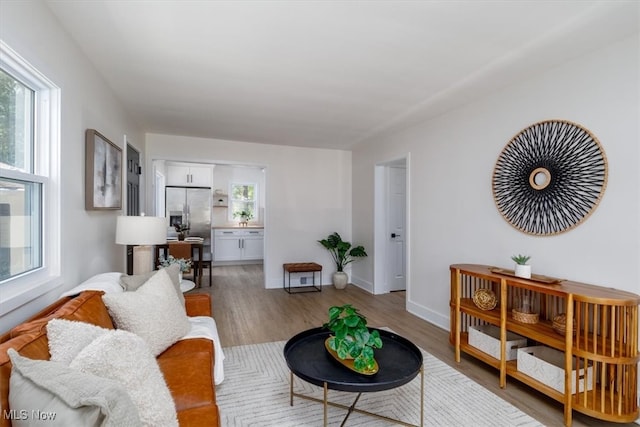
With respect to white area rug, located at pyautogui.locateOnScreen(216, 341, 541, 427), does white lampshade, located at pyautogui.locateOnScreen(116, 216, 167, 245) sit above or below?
above

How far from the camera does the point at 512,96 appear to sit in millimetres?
2824

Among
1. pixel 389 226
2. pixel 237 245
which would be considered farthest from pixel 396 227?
pixel 237 245

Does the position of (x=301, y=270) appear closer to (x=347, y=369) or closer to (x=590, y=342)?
(x=347, y=369)

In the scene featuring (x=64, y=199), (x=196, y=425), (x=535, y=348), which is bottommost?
(x=535, y=348)

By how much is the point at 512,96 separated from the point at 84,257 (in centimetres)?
368

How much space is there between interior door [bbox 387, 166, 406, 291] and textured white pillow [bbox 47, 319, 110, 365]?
14.5ft

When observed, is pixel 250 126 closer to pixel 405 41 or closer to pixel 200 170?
pixel 405 41

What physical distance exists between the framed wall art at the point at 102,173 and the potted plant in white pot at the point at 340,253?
10.9 ft

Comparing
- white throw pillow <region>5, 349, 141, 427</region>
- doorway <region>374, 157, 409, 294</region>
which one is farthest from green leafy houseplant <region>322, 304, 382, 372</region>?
doorway <region>374, 157, 409, 294</region>

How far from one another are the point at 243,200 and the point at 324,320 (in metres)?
5.18

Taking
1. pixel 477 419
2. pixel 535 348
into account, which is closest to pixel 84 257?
pixel 477 419

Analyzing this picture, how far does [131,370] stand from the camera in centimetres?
117

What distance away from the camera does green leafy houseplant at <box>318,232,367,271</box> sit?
5.31 metres

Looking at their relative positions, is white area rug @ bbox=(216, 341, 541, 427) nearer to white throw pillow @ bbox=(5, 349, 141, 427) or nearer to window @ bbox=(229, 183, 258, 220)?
white throw pillow @ bbox=(5, 349, 141, 427)
